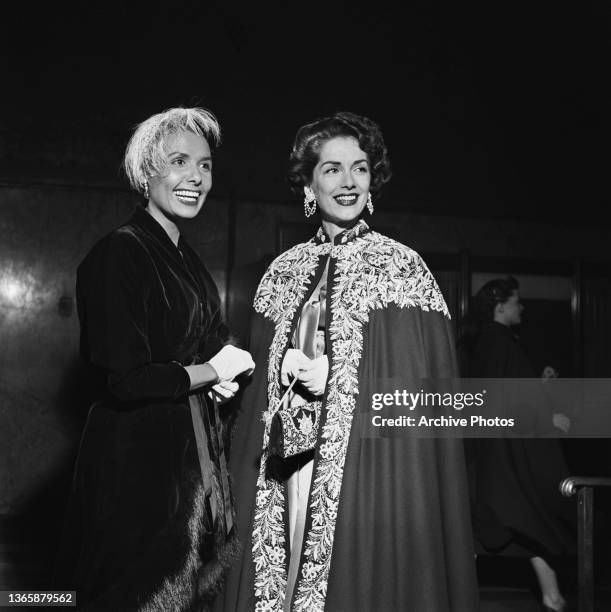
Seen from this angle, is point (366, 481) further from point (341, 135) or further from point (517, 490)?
point (517, 490)

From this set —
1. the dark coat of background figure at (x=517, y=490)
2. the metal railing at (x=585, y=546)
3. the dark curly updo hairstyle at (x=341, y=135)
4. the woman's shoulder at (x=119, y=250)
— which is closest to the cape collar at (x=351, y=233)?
the dark curly updo hairstyle at (x=341, y=135)

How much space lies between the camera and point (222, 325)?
246 centimetres

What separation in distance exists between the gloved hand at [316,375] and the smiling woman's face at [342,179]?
1.43 feet

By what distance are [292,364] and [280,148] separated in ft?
9.20

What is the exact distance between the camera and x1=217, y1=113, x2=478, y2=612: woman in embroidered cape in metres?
2.23

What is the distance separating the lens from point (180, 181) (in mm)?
2186

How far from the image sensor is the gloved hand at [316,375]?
233 centimetres

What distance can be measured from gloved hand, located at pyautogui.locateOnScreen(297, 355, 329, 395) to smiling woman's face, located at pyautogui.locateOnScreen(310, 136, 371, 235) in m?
0.44

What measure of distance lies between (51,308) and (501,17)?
121 inches

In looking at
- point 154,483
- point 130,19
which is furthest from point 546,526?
point 130,19

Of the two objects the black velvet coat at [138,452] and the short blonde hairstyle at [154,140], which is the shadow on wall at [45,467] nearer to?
the black velvet coat at [138,452]

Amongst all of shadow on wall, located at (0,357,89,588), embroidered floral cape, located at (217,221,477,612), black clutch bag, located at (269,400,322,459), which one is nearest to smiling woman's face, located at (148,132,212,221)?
embroidered floral cape, located at (217,221,477,612)

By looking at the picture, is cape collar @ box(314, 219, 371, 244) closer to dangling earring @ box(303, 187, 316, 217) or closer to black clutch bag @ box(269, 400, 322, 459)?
dangling earring @ box(303, 187, 316, 217)

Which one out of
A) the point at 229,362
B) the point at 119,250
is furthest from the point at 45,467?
the point at 119,250
